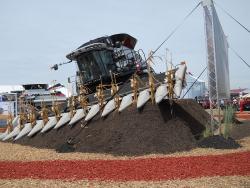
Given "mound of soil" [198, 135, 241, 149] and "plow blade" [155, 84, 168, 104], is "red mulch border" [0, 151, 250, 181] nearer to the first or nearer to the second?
"mound of soil" [198, 135, 241, 149]

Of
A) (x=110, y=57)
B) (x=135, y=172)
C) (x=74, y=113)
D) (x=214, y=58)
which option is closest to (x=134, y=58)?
(x=110, y=57)

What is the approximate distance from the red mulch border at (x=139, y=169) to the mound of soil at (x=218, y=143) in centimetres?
161

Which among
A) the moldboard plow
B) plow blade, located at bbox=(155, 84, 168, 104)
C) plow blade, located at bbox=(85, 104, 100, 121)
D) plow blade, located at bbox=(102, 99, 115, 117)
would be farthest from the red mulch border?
plow blade, located at bbox=(85, 104, 100, 121)

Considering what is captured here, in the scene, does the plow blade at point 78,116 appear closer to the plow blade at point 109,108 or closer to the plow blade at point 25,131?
the plow blade at point 109,108

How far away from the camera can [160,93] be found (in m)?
18.2

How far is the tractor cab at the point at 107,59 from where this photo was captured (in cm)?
2633

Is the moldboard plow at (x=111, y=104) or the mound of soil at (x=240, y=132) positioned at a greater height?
the moldboard plow at (x=111, y=104)

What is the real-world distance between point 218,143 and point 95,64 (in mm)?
12699

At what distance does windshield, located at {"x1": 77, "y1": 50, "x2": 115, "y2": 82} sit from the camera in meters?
26.4

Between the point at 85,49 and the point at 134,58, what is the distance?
3.62 m

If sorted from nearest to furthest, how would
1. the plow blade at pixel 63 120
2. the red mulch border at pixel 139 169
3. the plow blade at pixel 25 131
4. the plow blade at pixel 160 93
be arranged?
1. the red mulch border at pixel 139 169
2. the plow blade at pixel 160 93
3. the plow blade at pixel 63 120
4. the plow blade at pixel 25 131

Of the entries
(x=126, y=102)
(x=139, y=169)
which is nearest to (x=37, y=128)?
(x=126, y=102)

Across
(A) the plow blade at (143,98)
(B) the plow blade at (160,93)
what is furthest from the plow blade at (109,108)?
(B) the plow blade at (160,93)

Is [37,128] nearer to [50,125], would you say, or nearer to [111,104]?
[50,125]
